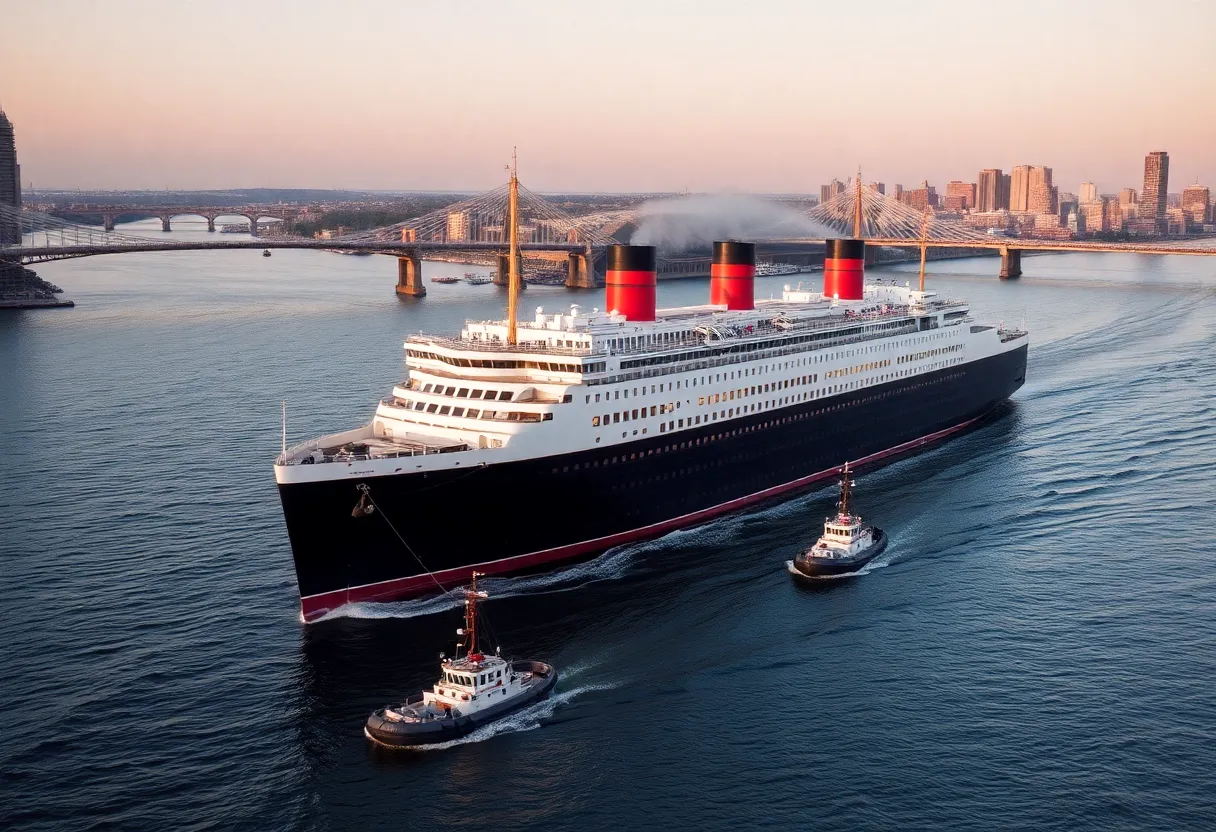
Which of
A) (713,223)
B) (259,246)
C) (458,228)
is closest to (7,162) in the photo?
(458,228)

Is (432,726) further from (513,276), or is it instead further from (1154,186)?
(1154,186)

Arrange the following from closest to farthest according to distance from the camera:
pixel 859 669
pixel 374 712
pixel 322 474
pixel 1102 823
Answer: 1. pixel 1102 823
2. pixel 374 712
3. pixel 859 669
4. pixel 322 474

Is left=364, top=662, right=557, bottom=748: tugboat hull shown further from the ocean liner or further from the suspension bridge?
the suspension bridge

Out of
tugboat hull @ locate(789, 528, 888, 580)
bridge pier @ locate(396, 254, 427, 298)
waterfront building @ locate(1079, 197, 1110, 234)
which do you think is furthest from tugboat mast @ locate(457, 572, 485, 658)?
waterfront building @ locate(1079, 197, 1110, 234)

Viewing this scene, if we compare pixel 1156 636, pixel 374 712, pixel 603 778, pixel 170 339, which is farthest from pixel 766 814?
pixel 170 339

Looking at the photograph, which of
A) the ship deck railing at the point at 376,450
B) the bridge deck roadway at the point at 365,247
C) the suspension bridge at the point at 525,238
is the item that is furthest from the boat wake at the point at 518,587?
the bridge deck roadway at the point at 365,247

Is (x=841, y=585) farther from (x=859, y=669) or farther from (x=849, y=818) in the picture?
(x=849, y=818)
